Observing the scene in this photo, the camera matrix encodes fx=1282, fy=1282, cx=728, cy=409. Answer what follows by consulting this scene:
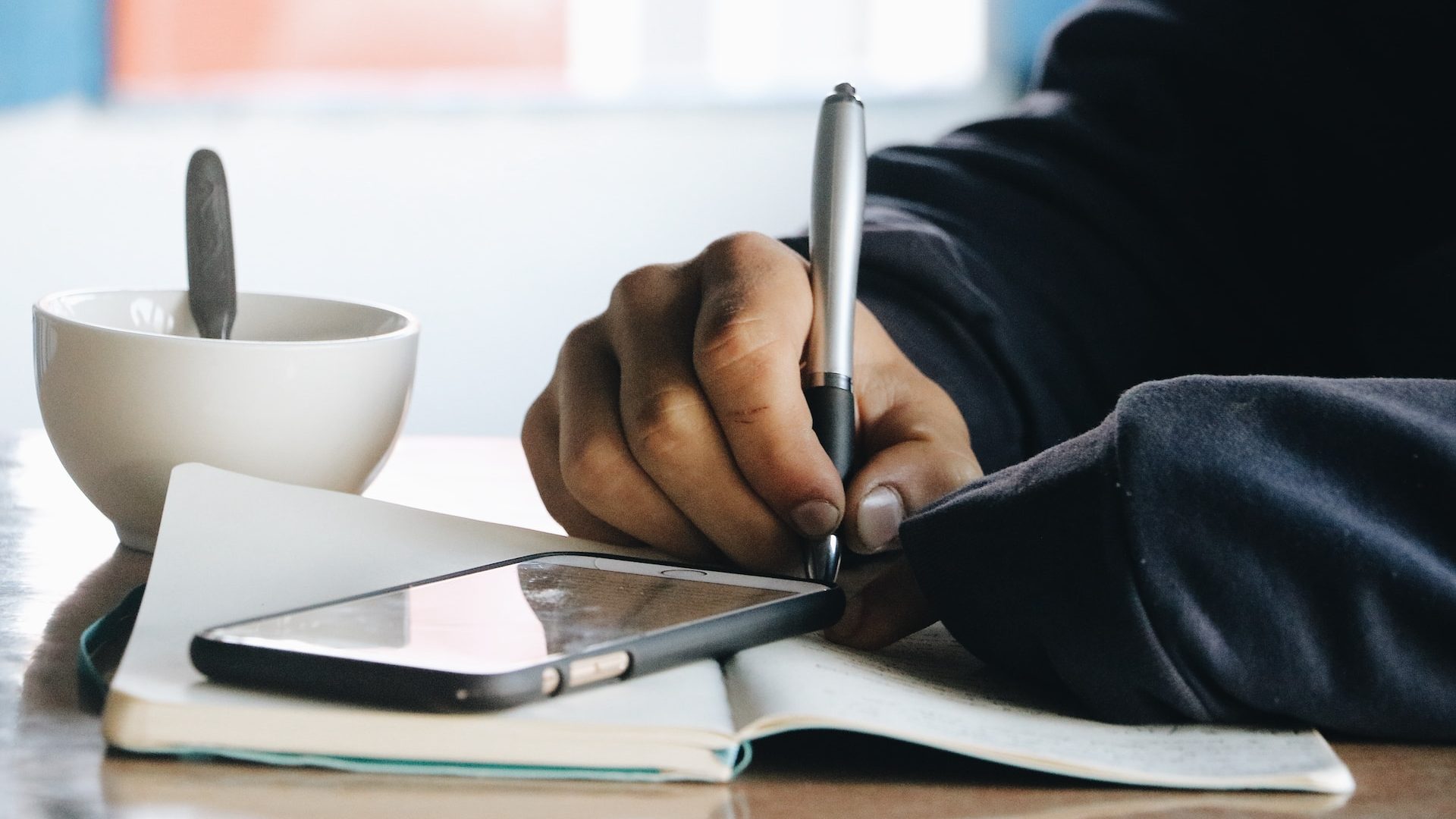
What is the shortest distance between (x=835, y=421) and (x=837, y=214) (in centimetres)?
8

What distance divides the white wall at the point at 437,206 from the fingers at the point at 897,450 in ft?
5.22

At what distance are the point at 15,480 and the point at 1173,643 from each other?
0.49 metres

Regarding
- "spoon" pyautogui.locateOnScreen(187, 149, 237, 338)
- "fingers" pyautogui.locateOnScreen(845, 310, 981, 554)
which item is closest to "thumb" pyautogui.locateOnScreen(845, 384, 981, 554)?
"fingers" pyautogui.locateOnScreen(845, 310, 981, 554)

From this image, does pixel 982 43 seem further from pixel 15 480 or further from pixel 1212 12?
pixel 15 480

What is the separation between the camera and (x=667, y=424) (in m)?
0.40

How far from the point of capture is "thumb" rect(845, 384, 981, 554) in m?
0.39

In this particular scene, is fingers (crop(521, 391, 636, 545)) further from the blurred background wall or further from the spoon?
the blurred background wall

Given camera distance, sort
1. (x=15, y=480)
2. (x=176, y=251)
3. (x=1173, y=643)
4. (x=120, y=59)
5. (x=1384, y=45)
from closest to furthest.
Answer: (x=1173, y=643) → (x=15, y=480) → (x=1384, y=45) → (x=120, y=59) → (x=176, y=251)

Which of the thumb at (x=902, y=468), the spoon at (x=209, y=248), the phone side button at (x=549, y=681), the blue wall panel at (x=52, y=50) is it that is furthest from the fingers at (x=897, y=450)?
the blue wall panel at (x=52, y=50)

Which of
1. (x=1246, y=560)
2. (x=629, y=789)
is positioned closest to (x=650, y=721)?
(x=629, y=789)

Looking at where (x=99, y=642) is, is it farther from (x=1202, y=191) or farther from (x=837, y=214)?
(x=1202, y=191)

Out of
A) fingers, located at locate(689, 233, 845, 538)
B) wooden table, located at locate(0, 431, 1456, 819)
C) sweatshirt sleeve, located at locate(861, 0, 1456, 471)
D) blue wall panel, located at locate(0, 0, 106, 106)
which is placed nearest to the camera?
wooden table, located at locate(0, 431, 1456, 819)

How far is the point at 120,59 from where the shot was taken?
1.86 meters

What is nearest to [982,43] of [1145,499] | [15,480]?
[15,480]
